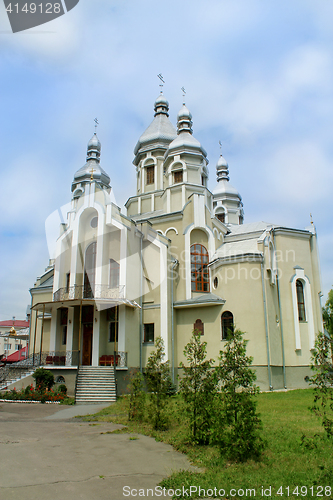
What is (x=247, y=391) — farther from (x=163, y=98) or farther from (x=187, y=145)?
(x=163, y=98)

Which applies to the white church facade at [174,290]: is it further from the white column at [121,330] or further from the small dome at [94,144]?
the small dome at [94,144]

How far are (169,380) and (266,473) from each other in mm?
4705

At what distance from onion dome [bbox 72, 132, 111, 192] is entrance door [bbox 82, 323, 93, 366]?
16517 millimetres

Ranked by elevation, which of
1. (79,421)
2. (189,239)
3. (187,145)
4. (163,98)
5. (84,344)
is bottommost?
(79,421)

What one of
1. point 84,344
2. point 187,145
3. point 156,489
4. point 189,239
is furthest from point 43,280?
point 156,489

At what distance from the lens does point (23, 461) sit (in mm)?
6328

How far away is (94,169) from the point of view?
1358 inches

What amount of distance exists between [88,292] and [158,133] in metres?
14.7

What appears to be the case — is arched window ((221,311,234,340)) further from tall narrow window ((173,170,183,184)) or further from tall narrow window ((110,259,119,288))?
tall narrow window ((173,170,183,184))

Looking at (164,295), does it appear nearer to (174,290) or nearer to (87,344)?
(174,290)

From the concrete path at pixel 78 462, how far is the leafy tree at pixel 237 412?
0.80 m

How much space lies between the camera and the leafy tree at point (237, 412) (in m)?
6.32

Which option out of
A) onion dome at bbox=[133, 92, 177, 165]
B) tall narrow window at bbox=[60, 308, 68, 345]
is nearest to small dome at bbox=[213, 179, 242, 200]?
onion dome at bbox=[133, 92, 177, 165]

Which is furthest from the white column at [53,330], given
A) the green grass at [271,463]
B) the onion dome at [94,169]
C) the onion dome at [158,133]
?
the onion dome at [94,169]
